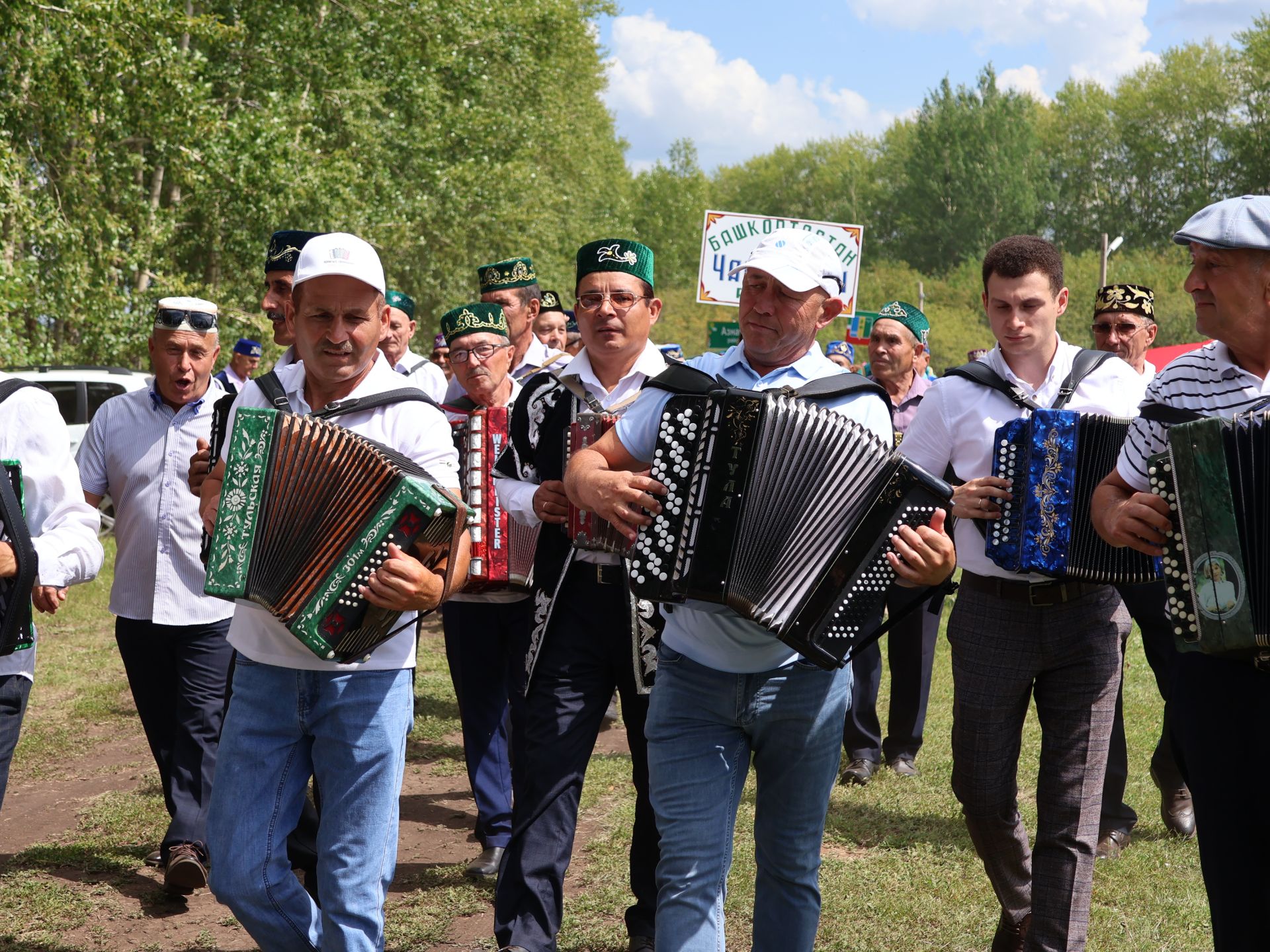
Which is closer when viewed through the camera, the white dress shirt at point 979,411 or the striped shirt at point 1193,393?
the striped shirt at point 1193,393

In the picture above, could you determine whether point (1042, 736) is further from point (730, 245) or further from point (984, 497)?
point (730, 245)

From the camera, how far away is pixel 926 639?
7.73 m

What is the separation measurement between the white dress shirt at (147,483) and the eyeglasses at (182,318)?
1.07 feet

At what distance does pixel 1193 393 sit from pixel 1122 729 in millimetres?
3109

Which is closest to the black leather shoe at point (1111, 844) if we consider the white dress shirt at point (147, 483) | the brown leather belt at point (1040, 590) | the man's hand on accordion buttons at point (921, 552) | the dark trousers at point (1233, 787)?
the brown leather belt at point (1040, 590)

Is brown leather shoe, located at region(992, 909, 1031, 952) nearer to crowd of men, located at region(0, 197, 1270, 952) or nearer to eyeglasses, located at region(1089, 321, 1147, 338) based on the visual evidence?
crowd of men, located at region(0, 197, 1270, 952)

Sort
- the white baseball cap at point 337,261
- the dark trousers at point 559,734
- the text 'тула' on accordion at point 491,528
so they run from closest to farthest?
the white baseball cap at point 337,261 < the dark trousers at point 559,734 < the text 'тула' on accordion at point 491,528

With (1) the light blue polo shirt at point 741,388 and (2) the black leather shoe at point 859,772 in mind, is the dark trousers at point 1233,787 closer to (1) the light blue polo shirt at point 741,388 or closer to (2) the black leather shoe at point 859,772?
(1) the light blue polo shirt at point 741,388

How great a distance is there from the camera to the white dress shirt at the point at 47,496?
13.2 feet

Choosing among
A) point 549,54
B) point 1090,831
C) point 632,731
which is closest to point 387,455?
point 632,731

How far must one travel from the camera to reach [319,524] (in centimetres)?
360

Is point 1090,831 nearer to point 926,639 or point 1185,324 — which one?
point 926,639

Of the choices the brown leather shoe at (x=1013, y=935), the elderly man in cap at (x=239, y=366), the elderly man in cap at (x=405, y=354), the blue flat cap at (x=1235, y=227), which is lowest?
the brown leather shoe at (x=1013, y=935)

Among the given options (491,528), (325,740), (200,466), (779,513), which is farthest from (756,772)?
(200,466)
